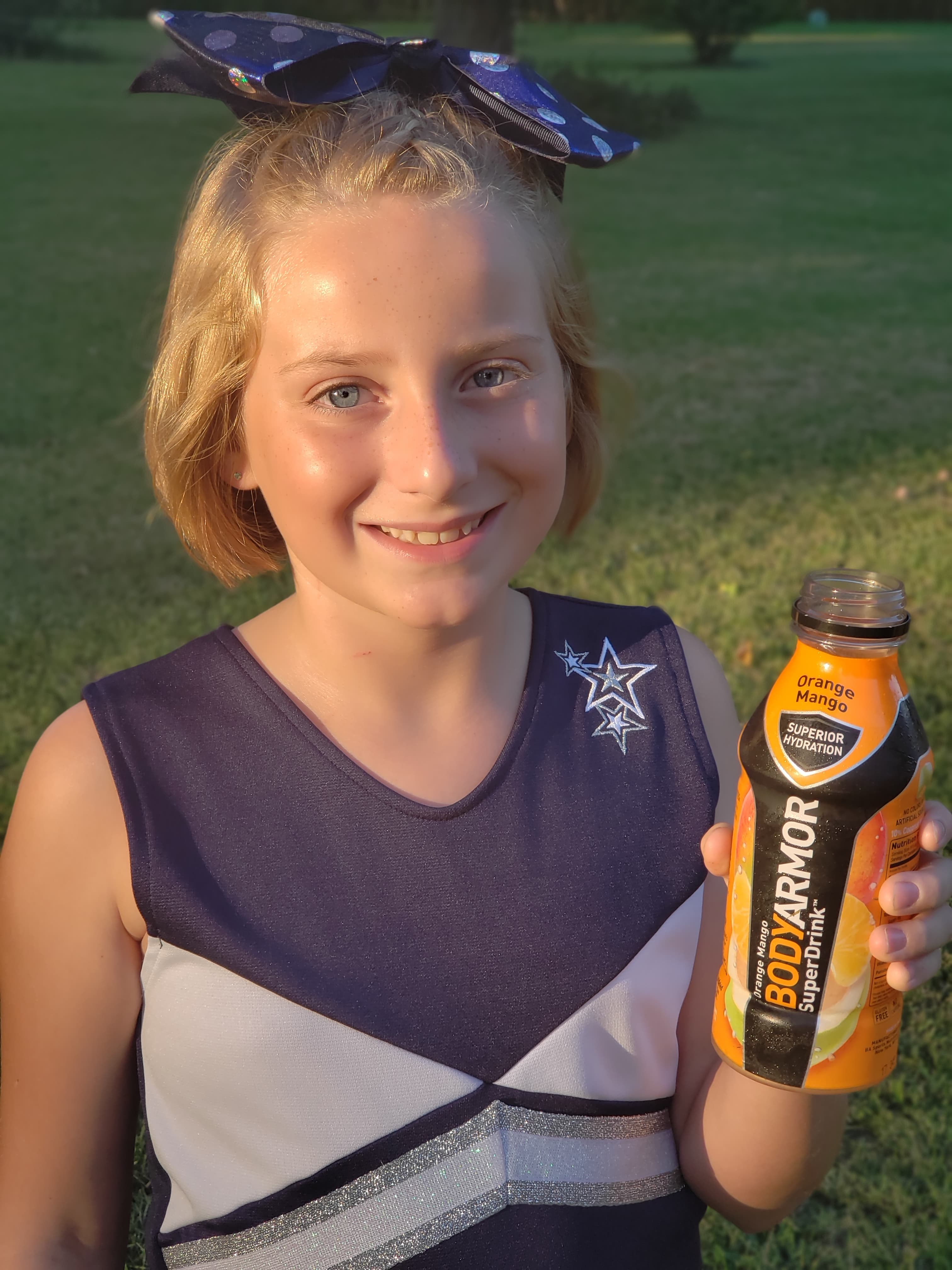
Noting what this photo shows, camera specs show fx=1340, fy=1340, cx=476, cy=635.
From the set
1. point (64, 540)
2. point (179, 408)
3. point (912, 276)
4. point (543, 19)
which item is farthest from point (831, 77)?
point (179, 408)

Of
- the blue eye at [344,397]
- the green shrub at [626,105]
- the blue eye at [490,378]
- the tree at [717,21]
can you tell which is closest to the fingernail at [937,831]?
the blue eye at [490,378]

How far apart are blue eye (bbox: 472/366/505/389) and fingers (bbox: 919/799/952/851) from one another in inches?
28.6

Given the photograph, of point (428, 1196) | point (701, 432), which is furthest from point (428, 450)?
point (701, 432)

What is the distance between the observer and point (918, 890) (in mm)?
1427

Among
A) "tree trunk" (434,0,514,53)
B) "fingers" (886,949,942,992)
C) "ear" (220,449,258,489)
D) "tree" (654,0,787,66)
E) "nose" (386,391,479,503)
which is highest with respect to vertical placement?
"nose" (386,391,479,503)

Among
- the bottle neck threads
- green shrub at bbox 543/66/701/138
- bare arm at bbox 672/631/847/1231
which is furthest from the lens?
green shrub at bbox 543/66/701/138

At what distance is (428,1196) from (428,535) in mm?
834

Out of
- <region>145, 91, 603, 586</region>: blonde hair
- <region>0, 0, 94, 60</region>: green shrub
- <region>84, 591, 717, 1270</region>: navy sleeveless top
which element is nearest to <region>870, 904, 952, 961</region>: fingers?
<region>84, 591, 717, 1270</region>: navy sleeveless top

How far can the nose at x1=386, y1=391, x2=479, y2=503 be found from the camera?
1.62m

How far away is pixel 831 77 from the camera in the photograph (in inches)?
998

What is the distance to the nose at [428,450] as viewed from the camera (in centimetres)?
162

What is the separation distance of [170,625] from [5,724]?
85cm

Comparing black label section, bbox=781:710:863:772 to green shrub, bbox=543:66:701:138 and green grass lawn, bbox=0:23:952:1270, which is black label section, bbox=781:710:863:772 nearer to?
green grass lawn, bbox=0:23:952:1270

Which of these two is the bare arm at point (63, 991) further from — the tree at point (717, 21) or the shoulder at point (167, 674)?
the tree at point (717, 21)
